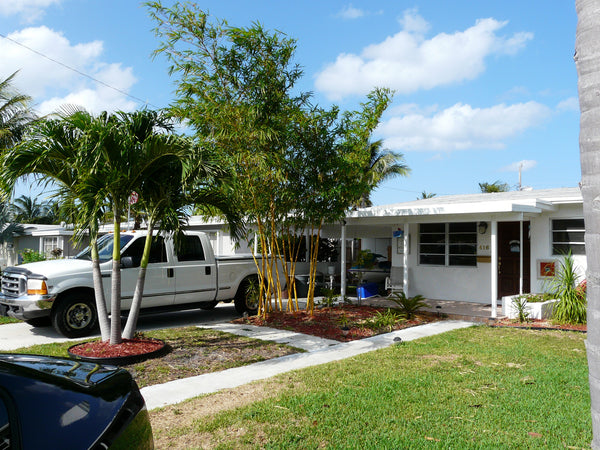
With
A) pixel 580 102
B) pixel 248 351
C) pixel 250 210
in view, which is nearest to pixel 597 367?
pixel 580 102

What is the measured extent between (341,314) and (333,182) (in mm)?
3200

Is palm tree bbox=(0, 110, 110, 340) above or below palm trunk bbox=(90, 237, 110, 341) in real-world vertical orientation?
above

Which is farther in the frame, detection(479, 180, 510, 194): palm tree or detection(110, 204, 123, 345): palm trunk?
detection(479, 180, 510, 194): palm tree

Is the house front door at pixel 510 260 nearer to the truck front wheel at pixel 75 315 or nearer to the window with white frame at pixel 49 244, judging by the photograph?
the truck front wheel at pixel 75 315

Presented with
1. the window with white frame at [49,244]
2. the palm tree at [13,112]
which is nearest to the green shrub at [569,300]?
the palm tree at [13,112]

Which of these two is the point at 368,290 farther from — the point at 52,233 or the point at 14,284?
the point at 52,233

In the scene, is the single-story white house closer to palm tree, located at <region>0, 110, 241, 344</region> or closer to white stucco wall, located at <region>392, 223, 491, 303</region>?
white stucco wall, located at <region>392, 223, 491, 303</region>

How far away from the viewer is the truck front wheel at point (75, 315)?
341 inches

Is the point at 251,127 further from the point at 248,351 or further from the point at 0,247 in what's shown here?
the point at 0,247

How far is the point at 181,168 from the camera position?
7445 millimetres

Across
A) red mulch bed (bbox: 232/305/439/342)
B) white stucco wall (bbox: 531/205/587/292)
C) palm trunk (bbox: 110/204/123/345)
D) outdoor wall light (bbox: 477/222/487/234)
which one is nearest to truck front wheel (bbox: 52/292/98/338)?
palm trunk (bbox: 110/204/123/345)

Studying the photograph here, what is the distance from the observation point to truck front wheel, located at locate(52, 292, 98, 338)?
28.4ft

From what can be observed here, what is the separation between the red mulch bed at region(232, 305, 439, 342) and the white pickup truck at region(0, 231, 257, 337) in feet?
3.36

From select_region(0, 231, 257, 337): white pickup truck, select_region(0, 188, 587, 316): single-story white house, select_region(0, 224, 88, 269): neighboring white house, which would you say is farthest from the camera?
select_region(0, 224, 88, 269): neighboring white house
